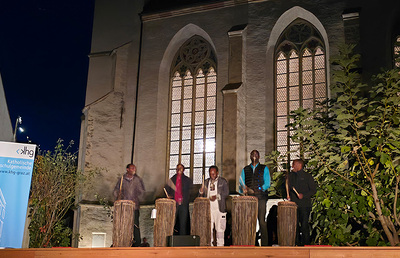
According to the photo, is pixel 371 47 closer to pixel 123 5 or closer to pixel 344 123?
pixel 344 123

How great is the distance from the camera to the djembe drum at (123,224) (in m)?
9.20

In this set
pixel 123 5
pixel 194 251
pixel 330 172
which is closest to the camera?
pixel 194 251

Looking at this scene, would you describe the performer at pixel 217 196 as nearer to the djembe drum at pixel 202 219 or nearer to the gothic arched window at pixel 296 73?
the djembe drum at pixel 202 219

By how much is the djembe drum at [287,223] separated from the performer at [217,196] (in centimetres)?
165

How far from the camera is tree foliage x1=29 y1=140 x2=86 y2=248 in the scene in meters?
12.6

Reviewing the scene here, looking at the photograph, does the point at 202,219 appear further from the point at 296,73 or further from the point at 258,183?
the point at 296,73

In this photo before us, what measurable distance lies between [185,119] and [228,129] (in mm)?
2160

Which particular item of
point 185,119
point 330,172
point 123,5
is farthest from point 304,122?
point 123,5

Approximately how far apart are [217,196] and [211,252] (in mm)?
4191

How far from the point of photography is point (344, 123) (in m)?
8.68

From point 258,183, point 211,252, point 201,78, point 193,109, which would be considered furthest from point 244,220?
point 201,78

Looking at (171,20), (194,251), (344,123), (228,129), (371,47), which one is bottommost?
(194,251)

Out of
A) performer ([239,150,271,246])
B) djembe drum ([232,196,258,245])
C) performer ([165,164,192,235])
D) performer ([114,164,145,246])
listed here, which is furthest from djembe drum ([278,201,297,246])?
performer ([114,164,145,246])

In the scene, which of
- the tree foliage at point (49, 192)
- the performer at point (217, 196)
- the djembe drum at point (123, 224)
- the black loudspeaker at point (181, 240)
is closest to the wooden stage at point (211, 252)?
the black loudspeaker at point (181, 240)
